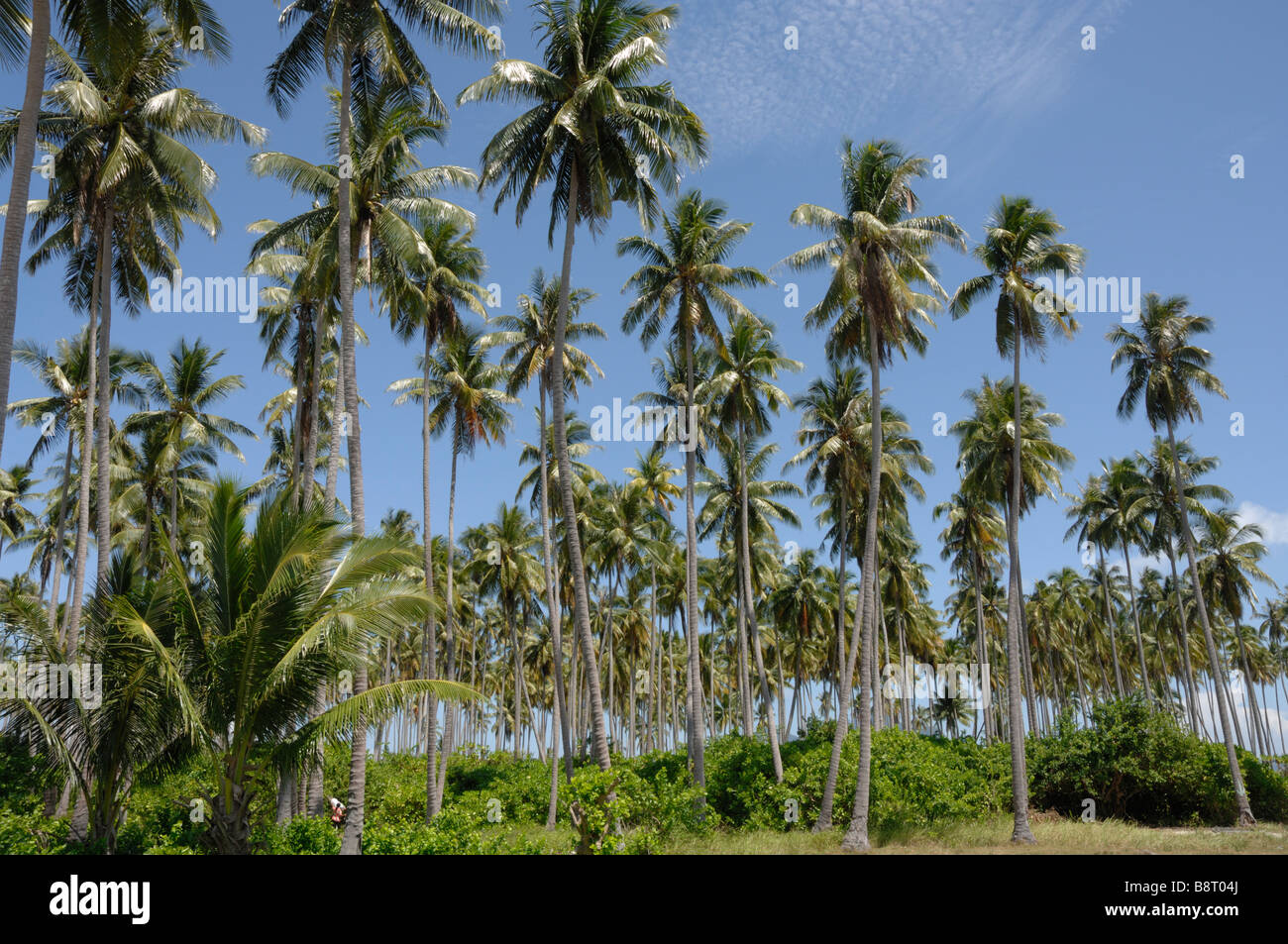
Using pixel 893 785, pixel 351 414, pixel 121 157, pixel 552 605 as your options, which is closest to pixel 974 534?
pixel 893 785

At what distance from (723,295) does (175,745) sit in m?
19.0

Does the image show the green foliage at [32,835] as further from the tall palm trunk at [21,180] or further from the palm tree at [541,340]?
the palm tree at [541,340]

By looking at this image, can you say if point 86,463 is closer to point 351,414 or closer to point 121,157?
point 121,157

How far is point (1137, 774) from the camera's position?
28062 millimetres

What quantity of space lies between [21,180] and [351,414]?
21.6 feet

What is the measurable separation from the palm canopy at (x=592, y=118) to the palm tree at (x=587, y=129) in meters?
0.02

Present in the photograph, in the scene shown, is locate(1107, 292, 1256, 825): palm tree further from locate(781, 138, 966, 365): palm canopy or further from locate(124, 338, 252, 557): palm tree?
locate(124, 338, 252, 557): palm tree

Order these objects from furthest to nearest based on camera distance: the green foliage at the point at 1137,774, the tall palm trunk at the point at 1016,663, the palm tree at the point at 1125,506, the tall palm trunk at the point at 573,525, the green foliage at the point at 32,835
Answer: the palm tree at the point at 1125,506
the green foliage at the point at 1137,774
the tall palm trunk at the point at 1016,663
the tall palm trunk at the point at 573,525
the green foliage at the point at 32,835

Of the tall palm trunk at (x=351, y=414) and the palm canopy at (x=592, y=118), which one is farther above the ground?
the palm canopy at (x=592, y=118)

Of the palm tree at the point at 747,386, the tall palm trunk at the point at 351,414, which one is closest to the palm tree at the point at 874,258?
the palm tree at the point at 747,386

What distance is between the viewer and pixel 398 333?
23.7 m

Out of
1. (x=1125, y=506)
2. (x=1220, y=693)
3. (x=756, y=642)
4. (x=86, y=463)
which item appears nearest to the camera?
(x=86, y=463)

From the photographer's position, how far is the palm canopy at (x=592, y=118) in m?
18.4

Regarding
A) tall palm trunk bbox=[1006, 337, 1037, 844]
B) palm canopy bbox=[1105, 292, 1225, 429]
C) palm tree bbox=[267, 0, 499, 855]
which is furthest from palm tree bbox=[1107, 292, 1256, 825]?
palm tree bbox=[267, 0, 499, 855]
